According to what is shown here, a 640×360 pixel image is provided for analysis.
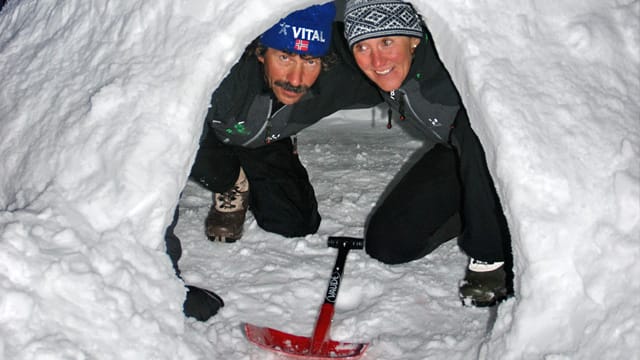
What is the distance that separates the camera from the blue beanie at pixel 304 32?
2.34 meters

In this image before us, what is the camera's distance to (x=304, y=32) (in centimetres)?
235

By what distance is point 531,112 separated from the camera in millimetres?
1844

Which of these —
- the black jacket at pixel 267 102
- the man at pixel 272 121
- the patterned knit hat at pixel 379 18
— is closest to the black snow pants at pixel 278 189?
the man at pixel 272 121

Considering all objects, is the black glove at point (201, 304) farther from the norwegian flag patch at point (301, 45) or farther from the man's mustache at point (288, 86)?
the norwegian flag patch at point (301, 45)

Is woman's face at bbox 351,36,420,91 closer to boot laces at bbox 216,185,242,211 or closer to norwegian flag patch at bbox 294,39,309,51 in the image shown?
norwegian flag patch at bbox 294,39,309,51

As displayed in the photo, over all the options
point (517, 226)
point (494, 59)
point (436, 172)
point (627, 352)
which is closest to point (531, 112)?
point (494, 59)

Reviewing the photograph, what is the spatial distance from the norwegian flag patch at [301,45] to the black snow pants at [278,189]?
0.80 meters

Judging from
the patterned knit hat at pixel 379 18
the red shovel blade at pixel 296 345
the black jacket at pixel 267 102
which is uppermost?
the patterned knit hat at pixel 379 18

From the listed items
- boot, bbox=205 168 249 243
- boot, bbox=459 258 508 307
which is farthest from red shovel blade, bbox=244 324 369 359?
boot, bbox=205 168 249 243

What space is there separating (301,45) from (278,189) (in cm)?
97

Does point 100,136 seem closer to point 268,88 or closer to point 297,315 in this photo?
point 268,88

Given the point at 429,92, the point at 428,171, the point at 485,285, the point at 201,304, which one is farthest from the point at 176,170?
the point at 485,285

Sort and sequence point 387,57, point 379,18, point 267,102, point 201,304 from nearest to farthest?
point 379,18, point 387,57, point 201,304, point 267,102

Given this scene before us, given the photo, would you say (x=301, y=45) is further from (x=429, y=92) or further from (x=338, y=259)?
(x=338, y=259)
